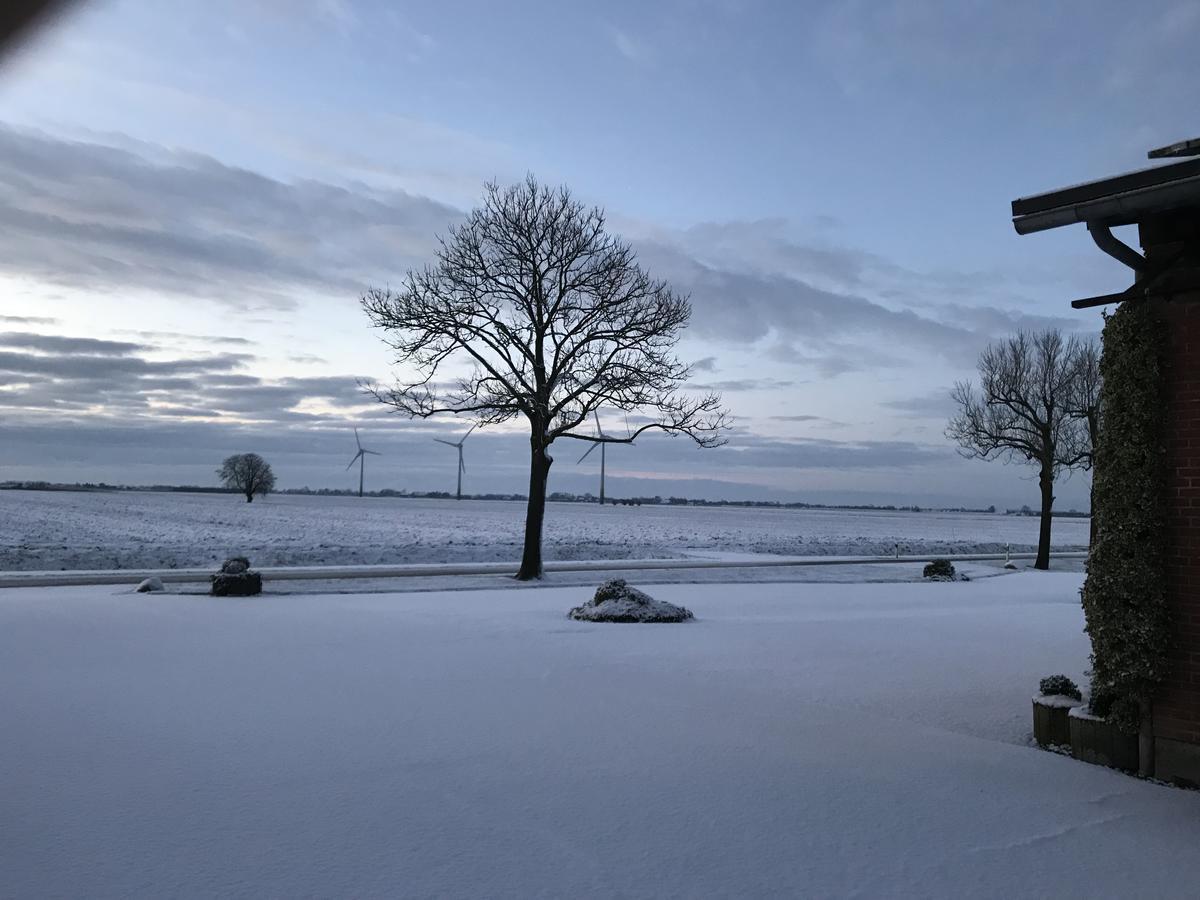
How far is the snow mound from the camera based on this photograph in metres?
16.8

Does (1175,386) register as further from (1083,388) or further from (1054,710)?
(1083,388)

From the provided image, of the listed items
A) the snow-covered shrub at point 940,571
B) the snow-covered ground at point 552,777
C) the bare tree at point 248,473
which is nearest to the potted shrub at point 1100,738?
the snow-covered ground at point 552,777

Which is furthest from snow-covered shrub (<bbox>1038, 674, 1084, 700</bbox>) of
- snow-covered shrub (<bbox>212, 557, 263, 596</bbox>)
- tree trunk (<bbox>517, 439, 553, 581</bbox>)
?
tree trunk (<bbox>517, 439, 553, 581</bbox>)

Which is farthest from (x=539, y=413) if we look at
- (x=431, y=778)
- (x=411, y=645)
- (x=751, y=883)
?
(x=751, y=883)

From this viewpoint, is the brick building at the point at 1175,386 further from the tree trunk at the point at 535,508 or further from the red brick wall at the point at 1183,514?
the tree trunk at the point at 535,508

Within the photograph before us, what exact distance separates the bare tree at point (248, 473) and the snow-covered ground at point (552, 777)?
150322 millimetres

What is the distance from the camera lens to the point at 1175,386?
23.1 feet

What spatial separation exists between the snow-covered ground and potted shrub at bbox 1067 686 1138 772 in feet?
1.31

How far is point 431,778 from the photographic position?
263 inches

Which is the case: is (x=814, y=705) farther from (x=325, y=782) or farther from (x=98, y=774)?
(x=98, y=774)

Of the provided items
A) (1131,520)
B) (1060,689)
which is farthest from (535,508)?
(1131,520)

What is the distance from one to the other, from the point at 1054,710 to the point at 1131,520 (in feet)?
7.61

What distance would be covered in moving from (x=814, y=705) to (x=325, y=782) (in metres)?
5.62

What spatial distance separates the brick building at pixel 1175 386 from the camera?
688cm
